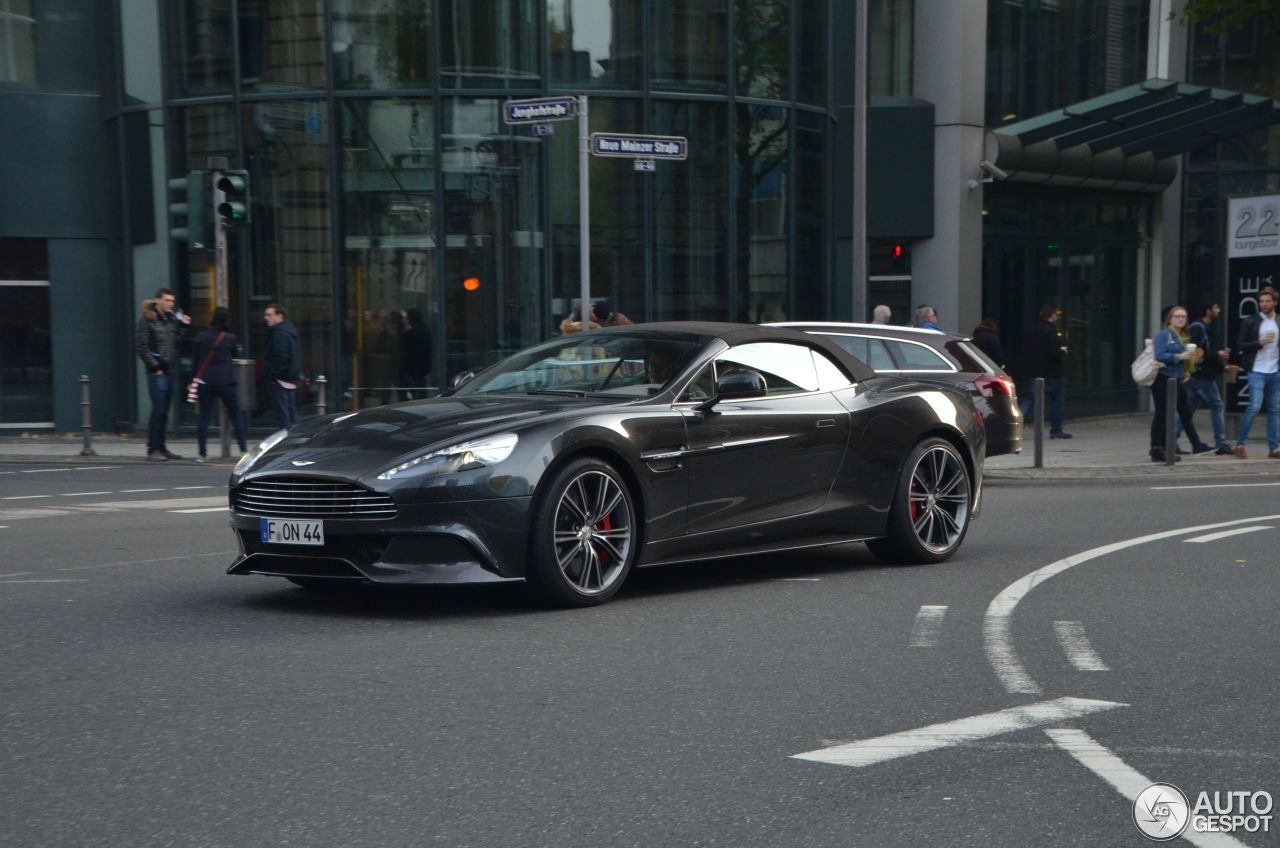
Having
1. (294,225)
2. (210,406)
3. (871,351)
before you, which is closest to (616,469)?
(871,351)

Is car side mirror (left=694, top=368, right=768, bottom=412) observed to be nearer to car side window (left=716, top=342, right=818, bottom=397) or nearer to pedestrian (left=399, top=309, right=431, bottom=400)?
car side window (left=716, top=342, right=818, bottom=397)

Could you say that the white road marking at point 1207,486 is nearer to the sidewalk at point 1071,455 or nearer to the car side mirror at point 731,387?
the sidewalk at point 1071,455

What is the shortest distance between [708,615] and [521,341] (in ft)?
46.7

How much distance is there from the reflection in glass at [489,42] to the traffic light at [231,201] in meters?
4.09

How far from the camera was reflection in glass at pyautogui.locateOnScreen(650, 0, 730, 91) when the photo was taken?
22.5m

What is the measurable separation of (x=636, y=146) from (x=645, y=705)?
34.5 feet

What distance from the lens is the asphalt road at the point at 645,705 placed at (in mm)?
4480

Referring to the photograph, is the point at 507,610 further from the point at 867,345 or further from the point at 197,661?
the point at 867,345

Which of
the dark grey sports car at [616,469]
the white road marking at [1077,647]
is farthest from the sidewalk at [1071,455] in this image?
the white road marking at [1077,647]

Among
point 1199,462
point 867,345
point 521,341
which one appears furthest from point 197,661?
point 521,341

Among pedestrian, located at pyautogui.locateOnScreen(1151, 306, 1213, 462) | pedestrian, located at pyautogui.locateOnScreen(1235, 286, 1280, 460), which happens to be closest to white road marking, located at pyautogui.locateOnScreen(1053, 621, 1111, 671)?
pedestrian, located at pyautogui.locateOnScreen(1151, 306, 1213, 462)

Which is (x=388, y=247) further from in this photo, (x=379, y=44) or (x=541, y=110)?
(x=541, y=110)

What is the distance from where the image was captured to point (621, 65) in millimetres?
22312

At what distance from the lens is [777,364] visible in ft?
30.7
